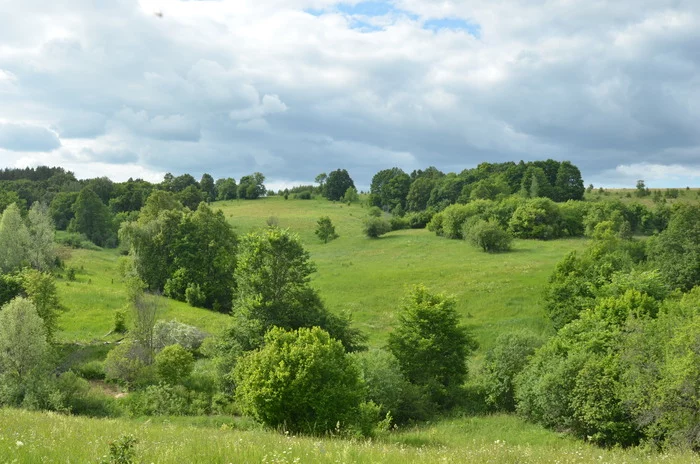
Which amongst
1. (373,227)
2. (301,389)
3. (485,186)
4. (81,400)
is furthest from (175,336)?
(485,186)

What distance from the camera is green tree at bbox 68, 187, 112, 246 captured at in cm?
9731

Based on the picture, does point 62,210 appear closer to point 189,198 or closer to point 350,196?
point 189,198

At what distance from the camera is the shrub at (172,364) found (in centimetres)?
3191

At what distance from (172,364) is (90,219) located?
254 feet

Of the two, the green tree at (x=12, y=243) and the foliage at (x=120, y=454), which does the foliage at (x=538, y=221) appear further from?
the foliage at (x=120, y=454)

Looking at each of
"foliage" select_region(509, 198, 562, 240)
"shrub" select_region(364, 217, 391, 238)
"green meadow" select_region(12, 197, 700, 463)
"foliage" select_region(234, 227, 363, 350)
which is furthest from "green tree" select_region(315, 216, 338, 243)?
"foliage" select_region(234, 227, 363, 350)

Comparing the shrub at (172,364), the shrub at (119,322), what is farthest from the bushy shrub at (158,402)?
the shrub at (119,322)

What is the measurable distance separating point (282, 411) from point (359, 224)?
Answer: 89413 millimetres

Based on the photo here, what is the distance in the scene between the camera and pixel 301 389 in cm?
2131

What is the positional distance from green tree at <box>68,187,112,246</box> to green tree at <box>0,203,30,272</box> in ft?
136

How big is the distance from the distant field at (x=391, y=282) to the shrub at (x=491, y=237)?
1.77 meters

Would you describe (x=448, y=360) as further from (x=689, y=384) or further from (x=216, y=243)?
(x=216, y=243)

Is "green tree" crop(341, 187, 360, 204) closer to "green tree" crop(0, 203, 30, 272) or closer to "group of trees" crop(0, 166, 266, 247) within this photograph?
"group of trees" crop(0, 166, 266, 247)

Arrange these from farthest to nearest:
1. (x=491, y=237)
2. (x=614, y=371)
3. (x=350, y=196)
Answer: (x=350, y=196)
(x=491, y=237)
(x=614, y=371)
